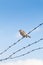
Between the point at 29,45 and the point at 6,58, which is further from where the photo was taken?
the point at 6,58

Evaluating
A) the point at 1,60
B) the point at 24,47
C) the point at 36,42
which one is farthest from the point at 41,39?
the point at 1,60

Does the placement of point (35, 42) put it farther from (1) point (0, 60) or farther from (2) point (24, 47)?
(1) point (0, 60)

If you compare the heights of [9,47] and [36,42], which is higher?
[9,47]

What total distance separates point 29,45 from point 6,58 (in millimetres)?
1428

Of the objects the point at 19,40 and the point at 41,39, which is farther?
the point at 19,40

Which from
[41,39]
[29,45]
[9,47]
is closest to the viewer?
[41,39]

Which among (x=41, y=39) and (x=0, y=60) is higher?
(x=0, y=60)

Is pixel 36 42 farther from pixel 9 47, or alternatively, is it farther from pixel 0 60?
pixel 0 60

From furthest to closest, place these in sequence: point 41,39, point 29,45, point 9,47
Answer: point 9,47, point 29,45, point 41,39

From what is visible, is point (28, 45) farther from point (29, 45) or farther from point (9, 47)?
point (9, 47)

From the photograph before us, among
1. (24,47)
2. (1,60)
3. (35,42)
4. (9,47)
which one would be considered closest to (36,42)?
(35,42)

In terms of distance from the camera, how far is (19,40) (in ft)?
30.1

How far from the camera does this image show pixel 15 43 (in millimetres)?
9508

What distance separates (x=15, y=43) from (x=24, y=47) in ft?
1.90
